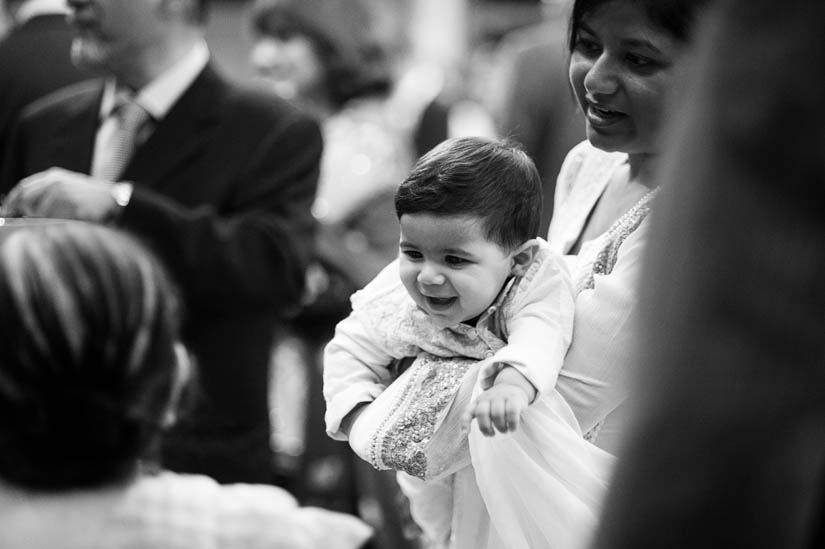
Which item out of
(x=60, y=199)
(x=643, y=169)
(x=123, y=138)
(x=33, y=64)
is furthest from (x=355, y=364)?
(x=33, y=64)

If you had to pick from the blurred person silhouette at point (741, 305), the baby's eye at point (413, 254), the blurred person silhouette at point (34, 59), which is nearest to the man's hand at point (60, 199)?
the blurred person silhouette at point (34, 59)

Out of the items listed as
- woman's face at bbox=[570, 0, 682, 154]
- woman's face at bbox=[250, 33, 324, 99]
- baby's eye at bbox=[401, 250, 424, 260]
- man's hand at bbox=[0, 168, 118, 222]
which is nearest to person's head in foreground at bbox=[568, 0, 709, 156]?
woman's face at bbox=[570, 0, 682, 154]

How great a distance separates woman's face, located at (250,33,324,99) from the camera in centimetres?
445

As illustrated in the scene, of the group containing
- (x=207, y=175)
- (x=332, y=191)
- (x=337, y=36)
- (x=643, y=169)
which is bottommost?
(x=332, y=191)

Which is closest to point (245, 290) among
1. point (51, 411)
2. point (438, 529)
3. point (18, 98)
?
point (18, 98)

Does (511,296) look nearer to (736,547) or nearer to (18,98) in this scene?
(736,547)

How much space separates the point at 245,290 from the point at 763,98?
2.28m

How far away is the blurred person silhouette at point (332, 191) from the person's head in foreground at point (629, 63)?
2179 millimetres

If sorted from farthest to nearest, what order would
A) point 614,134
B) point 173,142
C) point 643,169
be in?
point 173,142 < point 643,169 < point 614,134

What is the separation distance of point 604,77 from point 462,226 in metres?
0.30

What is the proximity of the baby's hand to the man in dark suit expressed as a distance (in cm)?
152

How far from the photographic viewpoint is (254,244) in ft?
9.55

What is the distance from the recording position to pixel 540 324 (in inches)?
61.6

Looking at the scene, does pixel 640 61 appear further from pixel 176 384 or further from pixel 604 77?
pixel 176 384
